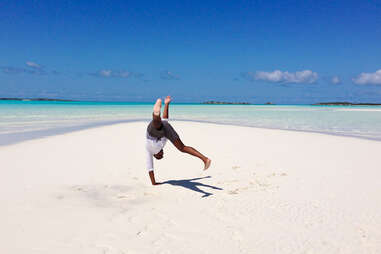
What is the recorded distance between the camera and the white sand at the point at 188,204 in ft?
12.0

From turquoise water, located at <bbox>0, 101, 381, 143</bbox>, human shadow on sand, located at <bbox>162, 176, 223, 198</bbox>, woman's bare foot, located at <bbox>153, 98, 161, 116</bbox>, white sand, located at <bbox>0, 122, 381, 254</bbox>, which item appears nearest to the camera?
white sand, located at <bbox>0, 122, 381, 254</bbox>

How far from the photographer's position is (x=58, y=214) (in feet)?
14.8

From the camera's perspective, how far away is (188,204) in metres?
5.23

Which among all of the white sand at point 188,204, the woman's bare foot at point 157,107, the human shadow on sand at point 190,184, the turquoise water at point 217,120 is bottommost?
the human shadow on sand at point 190,184

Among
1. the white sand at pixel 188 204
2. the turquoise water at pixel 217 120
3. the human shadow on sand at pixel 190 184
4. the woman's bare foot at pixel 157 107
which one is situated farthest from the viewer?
the turquoise water at pixel 217 120

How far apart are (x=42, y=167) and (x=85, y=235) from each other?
4708 millimetres

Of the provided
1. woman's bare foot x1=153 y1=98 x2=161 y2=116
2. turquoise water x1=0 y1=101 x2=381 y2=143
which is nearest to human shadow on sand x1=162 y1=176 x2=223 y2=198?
woman's bare foot x1=153 y1=98 x2=161 y2=116

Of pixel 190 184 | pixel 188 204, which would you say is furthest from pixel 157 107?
pixel 190 184

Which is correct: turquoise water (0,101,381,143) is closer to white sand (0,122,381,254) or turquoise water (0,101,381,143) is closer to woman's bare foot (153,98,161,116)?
white sand (0,122,381,254)

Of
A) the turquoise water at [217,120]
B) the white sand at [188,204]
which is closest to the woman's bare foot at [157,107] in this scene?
the white sand at [188,204]

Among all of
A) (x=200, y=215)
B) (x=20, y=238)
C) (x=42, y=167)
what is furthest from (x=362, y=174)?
(x=42, y=167)

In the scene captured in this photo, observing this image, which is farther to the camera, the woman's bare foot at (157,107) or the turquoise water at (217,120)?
the turquoise water at (217,120)

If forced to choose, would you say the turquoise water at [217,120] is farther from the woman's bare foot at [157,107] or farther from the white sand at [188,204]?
the woman's bare foot at [157,107]

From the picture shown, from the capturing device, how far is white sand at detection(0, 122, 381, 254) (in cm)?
367
